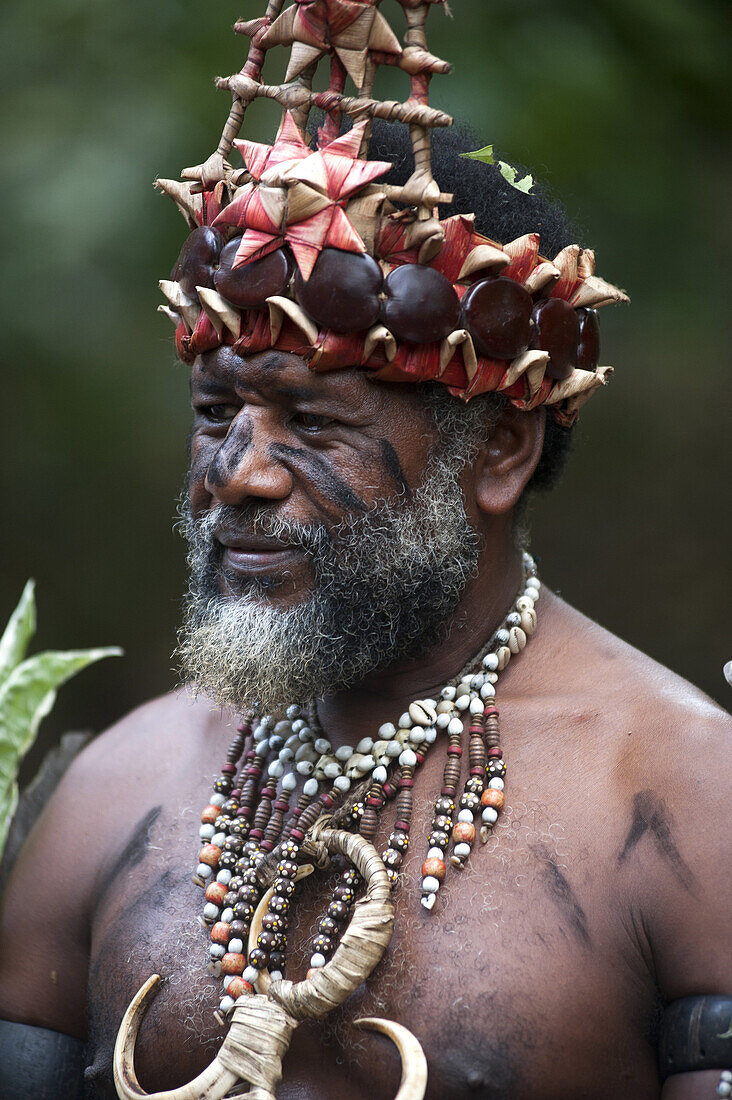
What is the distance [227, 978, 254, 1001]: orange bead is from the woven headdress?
3.43 feet

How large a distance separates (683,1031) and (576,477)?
3330 millimetres

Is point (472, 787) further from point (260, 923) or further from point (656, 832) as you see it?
point (260, 923)

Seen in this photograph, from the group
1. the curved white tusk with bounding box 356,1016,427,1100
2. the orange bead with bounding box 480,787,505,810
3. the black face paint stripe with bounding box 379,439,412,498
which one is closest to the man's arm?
the orange bead with bounding box 480,787,505,810

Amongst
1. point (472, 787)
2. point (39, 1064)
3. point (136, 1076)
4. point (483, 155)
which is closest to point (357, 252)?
point (483, 155)

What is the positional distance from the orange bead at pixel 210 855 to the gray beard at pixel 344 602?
0.88 feet

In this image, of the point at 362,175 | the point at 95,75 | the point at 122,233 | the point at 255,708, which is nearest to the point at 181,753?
the point at 255,708

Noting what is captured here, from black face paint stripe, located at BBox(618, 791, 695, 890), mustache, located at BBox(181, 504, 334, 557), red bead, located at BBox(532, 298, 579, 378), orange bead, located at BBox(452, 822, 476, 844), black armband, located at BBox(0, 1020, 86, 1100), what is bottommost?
black armband, located at BBox(0, 1020, 86, 1100)

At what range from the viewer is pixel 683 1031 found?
1.65 metres

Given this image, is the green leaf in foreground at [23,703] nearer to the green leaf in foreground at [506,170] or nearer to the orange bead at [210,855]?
the orange bead at [210,855]

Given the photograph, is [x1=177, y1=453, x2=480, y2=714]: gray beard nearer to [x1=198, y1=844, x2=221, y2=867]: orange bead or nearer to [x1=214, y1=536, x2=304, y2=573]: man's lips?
[x1=214, y1=536, x2=304, y2=573]: man's lips

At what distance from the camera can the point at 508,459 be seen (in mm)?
2127

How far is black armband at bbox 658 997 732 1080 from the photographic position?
1.60 m

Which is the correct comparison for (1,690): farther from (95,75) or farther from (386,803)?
(95,75)

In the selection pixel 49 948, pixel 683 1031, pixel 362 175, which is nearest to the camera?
pixel 683 1031
